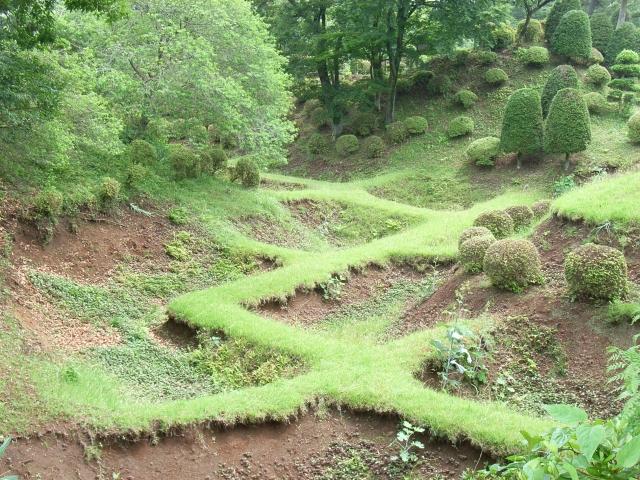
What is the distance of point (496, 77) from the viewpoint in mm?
29656

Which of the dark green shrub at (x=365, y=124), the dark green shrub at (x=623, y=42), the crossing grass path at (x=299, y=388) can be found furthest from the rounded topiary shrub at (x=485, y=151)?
the crossing grass path at (x=299, y=388)

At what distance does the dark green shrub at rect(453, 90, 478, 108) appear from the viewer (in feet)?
95.5

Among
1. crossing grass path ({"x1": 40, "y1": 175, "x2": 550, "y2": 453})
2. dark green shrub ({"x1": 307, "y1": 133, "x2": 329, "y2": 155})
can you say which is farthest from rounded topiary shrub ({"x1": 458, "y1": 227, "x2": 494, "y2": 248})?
dark green shrub ({"x1": 307, "y1": 133, "x2": 329, "y2": 155})

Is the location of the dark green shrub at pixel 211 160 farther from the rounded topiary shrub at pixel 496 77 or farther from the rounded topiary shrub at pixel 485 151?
the rounded topiary shrub at pixel 496 77

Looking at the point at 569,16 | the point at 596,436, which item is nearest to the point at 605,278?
the point at 596,436

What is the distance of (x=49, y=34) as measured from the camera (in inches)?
398

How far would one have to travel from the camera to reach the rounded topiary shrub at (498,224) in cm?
1400

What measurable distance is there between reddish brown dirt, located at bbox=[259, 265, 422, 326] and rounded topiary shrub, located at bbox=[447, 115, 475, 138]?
14.1 m

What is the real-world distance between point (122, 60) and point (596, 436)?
16.6 m

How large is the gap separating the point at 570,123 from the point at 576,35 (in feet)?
34.4

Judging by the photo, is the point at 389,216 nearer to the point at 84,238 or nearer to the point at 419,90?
the point at 84,238

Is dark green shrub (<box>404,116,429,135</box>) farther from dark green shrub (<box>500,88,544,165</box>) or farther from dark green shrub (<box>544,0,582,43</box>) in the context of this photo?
dark green shrub (<box>544,0,582,43</box>)

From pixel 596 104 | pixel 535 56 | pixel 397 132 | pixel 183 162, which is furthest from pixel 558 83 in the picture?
pixel 183 162

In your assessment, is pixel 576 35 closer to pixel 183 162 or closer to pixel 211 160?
pixel 211 160
